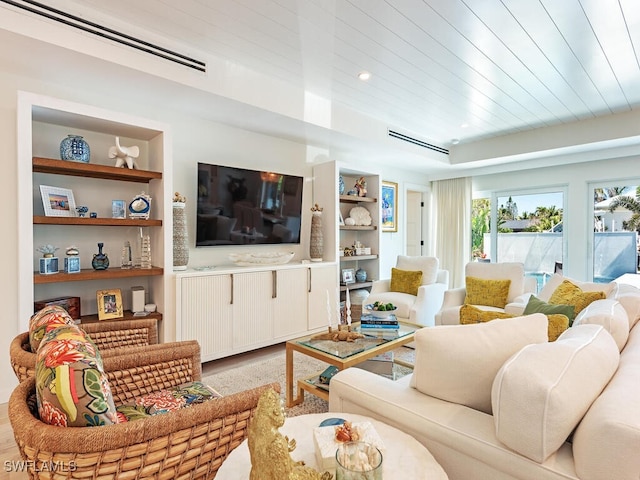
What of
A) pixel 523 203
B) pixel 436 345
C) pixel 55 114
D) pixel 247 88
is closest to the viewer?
pixel 436 345

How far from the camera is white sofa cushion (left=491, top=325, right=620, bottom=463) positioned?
2.83ft

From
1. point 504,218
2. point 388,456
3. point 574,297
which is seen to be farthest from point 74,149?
point 504,218

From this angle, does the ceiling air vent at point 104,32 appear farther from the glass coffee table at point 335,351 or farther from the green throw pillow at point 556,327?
the green throw pillow at point 556,327

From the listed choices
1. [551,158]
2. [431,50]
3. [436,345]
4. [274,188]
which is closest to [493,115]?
[551,158]

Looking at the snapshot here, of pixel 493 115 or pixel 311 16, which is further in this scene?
pixel 493 115

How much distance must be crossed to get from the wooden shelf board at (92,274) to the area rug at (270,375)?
98cm

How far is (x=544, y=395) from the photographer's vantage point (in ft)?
2.81

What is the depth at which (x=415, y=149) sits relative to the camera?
488 centimetres

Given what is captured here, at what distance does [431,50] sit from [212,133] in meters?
2.15

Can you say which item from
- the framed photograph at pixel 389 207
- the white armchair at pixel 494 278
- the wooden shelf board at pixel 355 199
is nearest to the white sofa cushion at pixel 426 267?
the white armchair at pixel 494 278

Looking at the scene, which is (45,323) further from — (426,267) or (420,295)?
(426,267)

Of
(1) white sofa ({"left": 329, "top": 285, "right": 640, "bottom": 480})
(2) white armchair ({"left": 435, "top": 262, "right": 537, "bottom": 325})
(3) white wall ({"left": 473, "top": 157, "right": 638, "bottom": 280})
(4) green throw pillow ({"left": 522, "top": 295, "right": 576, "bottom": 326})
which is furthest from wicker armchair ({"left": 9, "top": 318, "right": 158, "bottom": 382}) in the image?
(3) white wall ({"left": 473, "top": 157, "right": 638, "bottom": 280})

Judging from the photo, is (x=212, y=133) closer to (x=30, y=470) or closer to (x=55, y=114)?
(x=55, y=114)

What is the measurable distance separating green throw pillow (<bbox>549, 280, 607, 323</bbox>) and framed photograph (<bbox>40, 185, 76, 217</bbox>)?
3568mm
